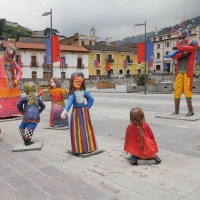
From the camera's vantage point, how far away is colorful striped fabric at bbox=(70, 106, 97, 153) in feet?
14.9

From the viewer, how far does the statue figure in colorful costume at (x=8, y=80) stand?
872 cm

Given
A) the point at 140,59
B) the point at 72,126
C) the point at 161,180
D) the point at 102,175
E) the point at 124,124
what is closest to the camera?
the point at 161,180

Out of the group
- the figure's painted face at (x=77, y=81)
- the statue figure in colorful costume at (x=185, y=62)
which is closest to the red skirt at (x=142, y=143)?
the figure's painted face at (x=77, y=81)

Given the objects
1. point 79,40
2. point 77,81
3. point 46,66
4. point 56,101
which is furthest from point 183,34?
point 79,40

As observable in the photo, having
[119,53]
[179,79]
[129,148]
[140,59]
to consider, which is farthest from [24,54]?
[129,148]

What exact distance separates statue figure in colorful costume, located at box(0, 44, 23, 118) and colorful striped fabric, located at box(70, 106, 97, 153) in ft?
15.7

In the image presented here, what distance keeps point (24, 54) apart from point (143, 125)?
4139 centimetres

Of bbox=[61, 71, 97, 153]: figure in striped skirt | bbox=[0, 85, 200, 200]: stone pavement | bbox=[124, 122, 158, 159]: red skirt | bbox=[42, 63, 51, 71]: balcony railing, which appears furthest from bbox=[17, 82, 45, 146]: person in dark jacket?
bbox=[42, 63, 51, 71]: balcony railing

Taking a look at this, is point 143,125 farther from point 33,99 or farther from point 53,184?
point 33,99

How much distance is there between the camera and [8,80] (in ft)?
28.9

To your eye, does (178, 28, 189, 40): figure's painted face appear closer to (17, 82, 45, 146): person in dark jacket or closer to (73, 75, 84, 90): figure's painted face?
(73, 75, 84, 90): figure's painted face

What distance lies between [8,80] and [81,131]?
521 centimetres

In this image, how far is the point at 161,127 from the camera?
22.6ft

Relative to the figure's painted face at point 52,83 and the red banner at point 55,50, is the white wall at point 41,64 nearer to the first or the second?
the red banner at point 55,50
